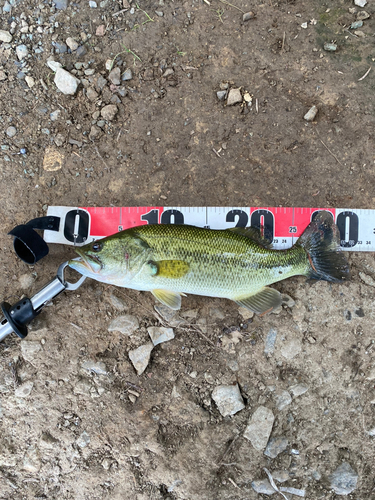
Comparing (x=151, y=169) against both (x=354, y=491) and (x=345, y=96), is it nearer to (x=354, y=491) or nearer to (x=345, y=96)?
(x=345, y=96)

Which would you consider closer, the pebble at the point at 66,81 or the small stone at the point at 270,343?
the small stone at the point at 270,343

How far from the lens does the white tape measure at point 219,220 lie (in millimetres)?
4062

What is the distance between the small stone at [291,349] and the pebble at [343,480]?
1.46 metres

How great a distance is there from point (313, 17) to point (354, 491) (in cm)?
625

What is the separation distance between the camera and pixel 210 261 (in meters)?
3.55

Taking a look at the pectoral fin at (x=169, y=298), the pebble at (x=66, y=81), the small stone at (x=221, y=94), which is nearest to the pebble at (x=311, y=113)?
the small stone at (x=221, y=94)

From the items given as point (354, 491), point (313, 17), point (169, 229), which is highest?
point (313, 17)

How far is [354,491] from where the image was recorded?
147 inches

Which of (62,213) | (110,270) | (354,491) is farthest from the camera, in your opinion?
(62,213)

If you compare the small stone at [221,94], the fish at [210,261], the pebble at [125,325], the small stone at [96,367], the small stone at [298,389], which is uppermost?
the small stone at [221,94]

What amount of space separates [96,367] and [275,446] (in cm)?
242

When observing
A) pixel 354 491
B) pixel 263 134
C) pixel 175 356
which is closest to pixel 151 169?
pixel 263 134

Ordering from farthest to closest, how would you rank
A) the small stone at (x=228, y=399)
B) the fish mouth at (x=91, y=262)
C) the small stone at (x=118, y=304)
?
the small stone at (x=118, y=304) < the small stone at (x=228, y=399) < the fish mouth at (x=91, y=262)

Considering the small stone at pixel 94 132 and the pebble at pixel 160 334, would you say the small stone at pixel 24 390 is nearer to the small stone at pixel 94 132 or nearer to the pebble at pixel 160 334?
the pebble at pixel 160 334
